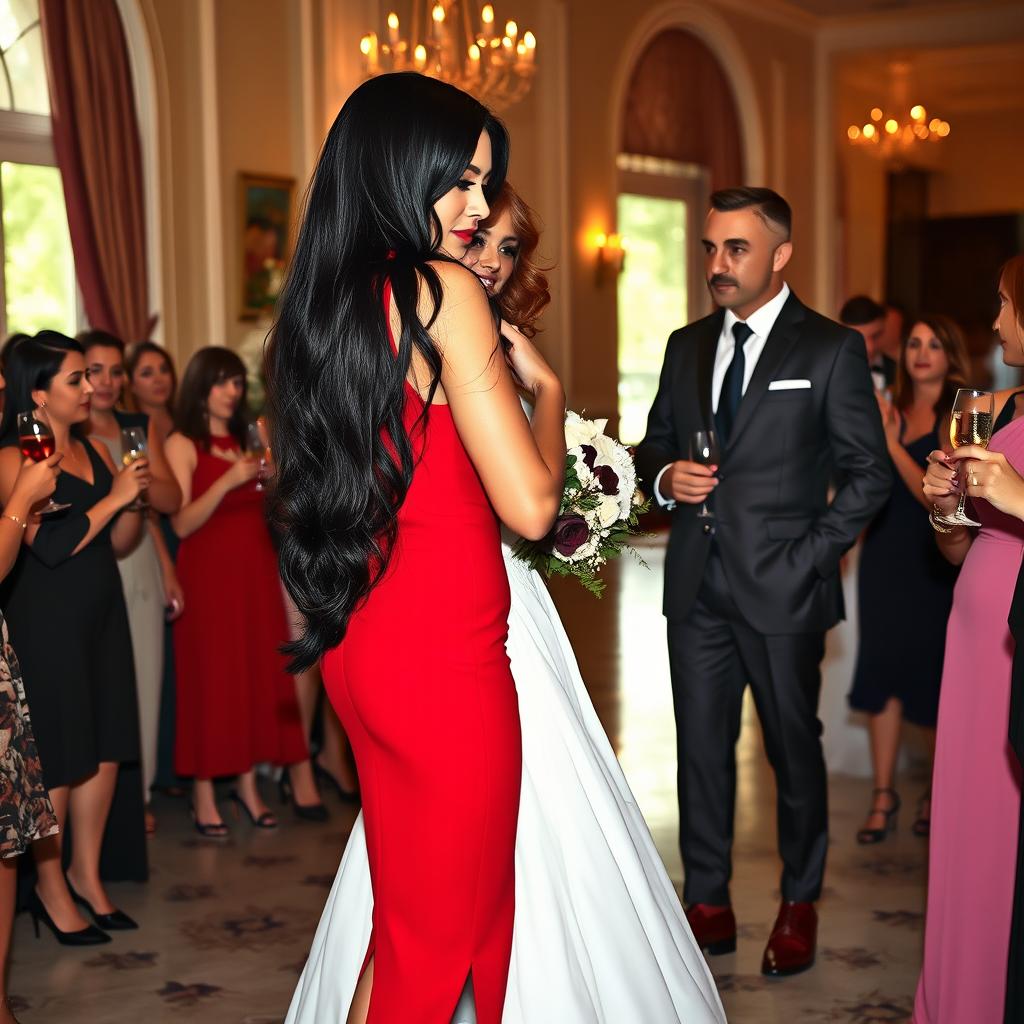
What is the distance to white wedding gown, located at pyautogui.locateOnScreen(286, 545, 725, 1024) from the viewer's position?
2609 mm

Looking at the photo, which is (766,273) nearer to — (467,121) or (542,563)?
(542,563)

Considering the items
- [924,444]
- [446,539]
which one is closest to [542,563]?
[446,539]

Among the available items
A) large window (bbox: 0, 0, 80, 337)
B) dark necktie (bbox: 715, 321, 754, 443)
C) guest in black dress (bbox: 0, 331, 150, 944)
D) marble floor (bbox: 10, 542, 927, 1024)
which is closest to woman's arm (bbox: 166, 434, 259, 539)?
guest in black dress (bbox: 0, 331, 150, 944)

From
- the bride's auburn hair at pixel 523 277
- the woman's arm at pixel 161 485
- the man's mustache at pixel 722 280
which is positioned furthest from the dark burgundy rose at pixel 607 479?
the woman's arm at pixel 161 485

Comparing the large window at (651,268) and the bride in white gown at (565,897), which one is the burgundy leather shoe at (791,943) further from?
the large window at (651,268)

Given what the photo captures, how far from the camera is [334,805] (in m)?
5.71

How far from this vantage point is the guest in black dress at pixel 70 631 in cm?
411

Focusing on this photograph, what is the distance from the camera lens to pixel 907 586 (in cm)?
548

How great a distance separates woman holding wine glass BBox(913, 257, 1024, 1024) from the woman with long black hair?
4.21 ft

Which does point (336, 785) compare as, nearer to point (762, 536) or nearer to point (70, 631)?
point (70, 631)

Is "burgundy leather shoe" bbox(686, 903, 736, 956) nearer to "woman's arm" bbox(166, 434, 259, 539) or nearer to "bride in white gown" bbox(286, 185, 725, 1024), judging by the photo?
"bride in white gown" bbox(286, 185, 725, 1024)

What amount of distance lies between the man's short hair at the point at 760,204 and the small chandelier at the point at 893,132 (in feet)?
38.9

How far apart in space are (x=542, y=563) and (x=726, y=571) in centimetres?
108

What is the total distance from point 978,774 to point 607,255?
34.0 ft
